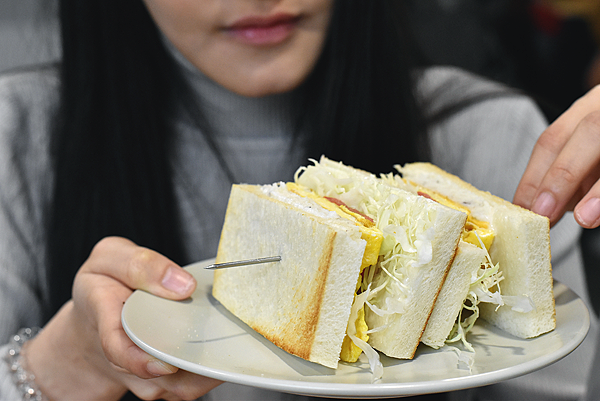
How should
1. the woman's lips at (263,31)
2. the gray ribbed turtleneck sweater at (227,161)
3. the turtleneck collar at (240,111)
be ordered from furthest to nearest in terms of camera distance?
the turtleneck collar at (240,111) → the gray ribbed turtleneck sweater at (227,161) → the woman's lips at (263,31)

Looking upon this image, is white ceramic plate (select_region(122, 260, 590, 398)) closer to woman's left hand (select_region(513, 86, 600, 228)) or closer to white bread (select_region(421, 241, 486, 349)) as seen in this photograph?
white bread (select_region(421, 241, 486, 349))

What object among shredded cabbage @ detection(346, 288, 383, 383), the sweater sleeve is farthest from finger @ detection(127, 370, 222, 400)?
the sweater sleeve

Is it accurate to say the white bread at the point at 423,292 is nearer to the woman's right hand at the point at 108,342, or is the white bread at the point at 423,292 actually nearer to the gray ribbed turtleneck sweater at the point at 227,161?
the woman's right hand at the point at 108,342

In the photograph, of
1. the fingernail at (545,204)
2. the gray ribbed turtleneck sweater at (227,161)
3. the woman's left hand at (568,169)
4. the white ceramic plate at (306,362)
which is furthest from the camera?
the gray ribbed turtleneck sweater at (227,161)

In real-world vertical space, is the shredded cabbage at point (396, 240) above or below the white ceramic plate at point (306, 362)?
above

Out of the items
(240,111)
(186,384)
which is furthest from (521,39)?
(186,384)

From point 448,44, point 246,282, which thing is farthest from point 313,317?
point 448,44

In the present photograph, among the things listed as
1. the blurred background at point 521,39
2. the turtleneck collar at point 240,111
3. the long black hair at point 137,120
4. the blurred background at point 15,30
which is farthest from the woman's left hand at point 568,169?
the blurred background at point 521,39
